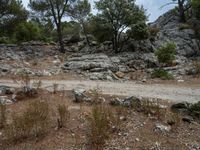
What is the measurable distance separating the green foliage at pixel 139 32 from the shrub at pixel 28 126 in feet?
72.4

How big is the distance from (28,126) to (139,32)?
22.8m

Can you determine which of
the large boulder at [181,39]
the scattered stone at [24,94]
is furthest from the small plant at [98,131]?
the large boulder at [181,39]

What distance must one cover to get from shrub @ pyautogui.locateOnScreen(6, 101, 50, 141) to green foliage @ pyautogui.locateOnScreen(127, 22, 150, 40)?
2208 cm

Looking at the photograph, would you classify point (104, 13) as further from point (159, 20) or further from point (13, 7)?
point (159, 20)

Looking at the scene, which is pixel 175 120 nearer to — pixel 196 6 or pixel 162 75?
pixel 162 75

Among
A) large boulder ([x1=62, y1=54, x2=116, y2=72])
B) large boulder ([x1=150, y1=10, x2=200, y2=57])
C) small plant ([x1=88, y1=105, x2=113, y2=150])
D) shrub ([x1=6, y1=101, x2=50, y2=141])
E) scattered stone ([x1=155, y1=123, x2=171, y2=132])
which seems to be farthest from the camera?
large boulder ([x1=150, y1=10, x2=200, y2=57])

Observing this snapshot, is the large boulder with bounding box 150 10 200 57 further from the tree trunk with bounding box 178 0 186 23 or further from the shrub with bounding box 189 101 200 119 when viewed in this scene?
the shrub with bounding box 189 101 200 119

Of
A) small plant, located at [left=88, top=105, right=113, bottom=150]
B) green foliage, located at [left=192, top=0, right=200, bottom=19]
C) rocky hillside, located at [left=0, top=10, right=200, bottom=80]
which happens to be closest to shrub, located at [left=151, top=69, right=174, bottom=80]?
rocky hillside, located at [left=0, top=10, right=200, bottom=80]

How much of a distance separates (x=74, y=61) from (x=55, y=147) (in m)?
18.4

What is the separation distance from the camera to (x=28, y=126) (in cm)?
862

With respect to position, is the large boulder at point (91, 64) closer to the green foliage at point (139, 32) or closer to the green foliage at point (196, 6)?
the green foliage at point (139, 32)

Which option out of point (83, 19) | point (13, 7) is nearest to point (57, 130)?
point (13, 7)

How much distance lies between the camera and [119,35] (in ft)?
103

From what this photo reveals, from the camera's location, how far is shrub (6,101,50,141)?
336 inches
